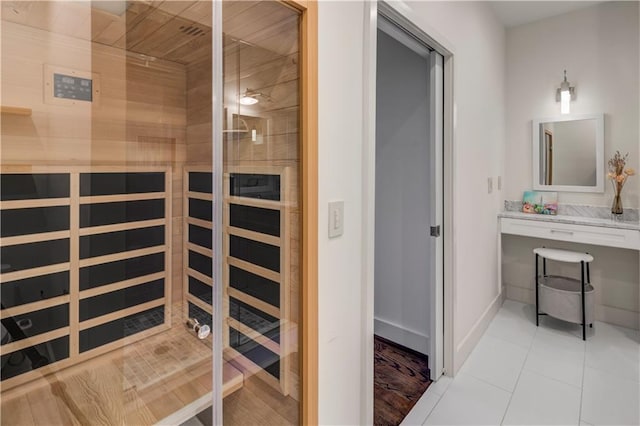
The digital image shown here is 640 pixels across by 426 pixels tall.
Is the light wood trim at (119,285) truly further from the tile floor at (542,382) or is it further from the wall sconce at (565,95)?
the wall sconce at (565,95)

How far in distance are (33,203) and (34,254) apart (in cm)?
13

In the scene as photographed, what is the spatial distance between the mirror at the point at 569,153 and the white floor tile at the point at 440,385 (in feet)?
7.13

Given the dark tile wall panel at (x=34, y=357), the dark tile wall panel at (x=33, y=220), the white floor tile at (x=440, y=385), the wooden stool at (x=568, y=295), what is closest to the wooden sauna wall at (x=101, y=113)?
the dark tile wall panel at (x=33, y=220)

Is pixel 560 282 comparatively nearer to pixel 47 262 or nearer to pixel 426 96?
pixel 426 96

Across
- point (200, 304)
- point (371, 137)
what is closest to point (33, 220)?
point (200, 304)

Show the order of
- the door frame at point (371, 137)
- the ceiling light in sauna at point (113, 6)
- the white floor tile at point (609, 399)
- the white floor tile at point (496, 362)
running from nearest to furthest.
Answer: the ceiling light in sauna at point (113, 6) → the door frame at point (371, 137) → the white floor tile at point (609, 399) → the white floor tile at point (496, 362)

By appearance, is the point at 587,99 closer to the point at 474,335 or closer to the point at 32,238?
the point at 474,335

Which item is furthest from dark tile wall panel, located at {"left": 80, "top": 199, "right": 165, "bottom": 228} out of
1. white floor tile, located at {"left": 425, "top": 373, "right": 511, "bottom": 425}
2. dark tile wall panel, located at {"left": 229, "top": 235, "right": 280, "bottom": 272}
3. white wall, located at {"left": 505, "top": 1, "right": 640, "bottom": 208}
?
white wall, located at {"left": 505, "top": 1, "right": 640, "bottom": 208}

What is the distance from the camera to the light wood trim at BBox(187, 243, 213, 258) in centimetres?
100

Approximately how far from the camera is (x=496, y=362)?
2.39 meters

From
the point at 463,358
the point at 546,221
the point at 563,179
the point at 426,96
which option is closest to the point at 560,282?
the point at 546,221

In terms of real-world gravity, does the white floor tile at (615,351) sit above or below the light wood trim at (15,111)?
below

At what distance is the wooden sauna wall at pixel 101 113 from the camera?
2.79ft

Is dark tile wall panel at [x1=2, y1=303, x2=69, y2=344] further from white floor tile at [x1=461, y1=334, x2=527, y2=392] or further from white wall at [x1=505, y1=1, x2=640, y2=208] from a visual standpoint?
white wall at [x1=505, y1=1, x2=640, y2=208]
